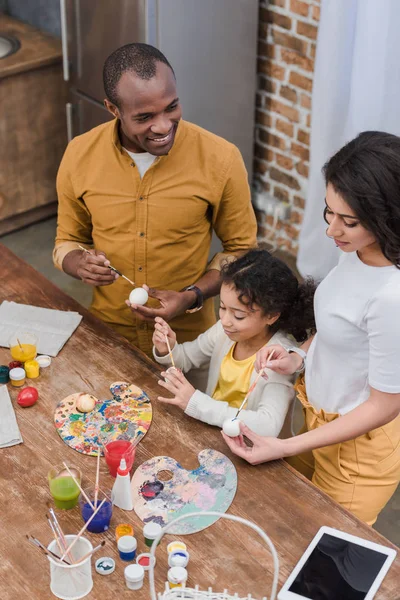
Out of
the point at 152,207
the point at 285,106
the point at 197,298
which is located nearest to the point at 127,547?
the point at 197,298

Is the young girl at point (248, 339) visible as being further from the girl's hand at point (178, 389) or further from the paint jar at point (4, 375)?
the paint jar at point (4, 375)

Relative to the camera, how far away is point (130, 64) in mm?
2342

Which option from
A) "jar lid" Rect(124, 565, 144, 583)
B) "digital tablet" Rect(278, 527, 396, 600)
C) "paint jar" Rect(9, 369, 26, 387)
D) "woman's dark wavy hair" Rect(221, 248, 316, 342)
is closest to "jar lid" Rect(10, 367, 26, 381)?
"paint jar" Rect(9, 369, 26, 387)

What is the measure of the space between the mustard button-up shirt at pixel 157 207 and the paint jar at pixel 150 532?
87 cm

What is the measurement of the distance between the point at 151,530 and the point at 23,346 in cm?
77

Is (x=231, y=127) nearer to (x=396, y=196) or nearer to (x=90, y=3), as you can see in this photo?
(x=90, y=3)

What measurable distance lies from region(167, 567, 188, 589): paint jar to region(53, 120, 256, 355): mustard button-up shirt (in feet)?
3.26

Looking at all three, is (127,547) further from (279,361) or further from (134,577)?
(279,361)

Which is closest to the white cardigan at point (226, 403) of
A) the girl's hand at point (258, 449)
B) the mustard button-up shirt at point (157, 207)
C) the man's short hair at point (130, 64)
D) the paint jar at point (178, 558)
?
the girl's hand at point (258, 449)

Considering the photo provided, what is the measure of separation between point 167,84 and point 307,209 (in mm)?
1865

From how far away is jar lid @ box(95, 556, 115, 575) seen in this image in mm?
1846

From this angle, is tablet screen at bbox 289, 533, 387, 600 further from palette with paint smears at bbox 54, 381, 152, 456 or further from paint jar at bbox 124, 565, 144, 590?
palette with paint smears at bbox 54, 381, 152, 456

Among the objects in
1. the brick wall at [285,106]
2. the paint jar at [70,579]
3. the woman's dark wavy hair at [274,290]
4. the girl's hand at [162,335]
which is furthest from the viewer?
the brick wall at [285,106]

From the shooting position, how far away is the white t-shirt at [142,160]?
99.3 inches
